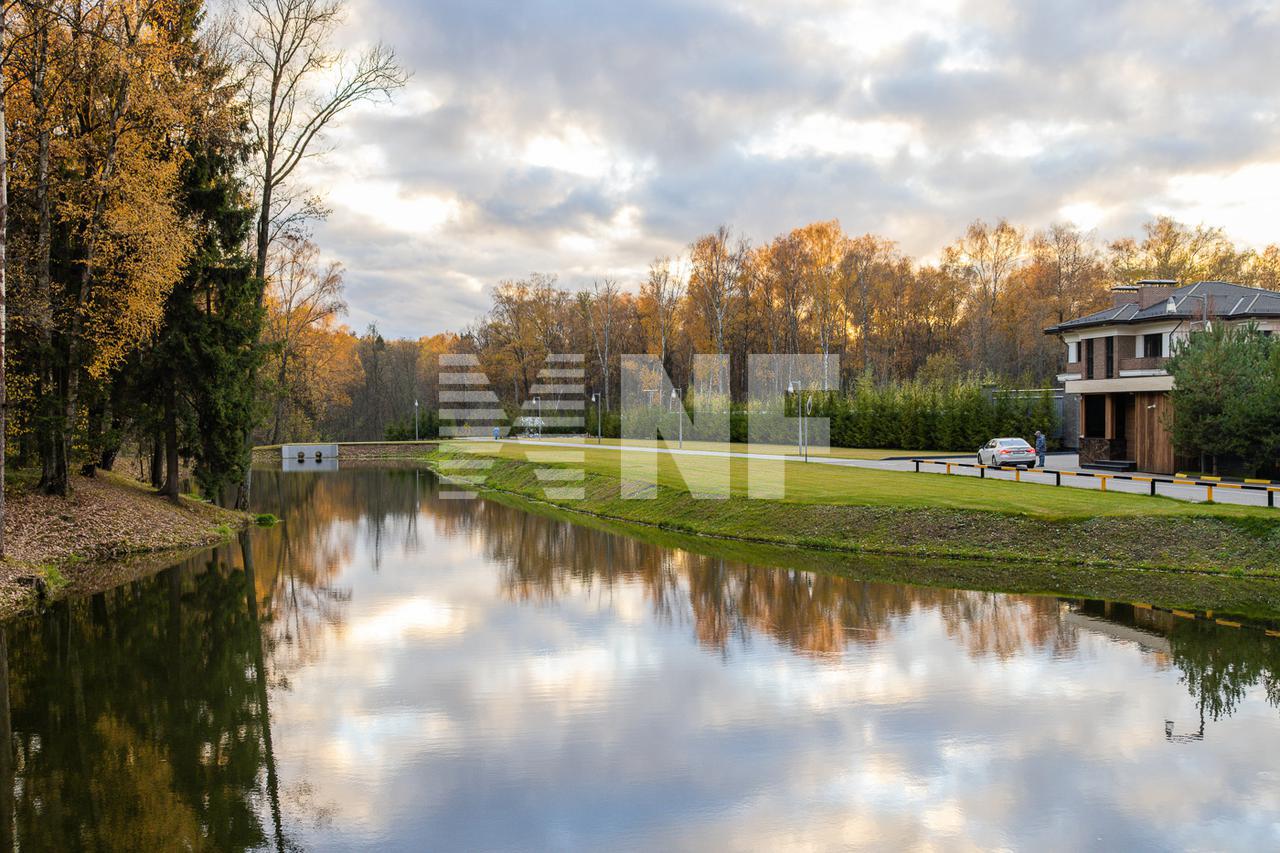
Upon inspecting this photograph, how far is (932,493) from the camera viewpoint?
23.5m

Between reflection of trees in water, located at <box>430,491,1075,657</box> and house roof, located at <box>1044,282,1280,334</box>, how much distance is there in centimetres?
2098

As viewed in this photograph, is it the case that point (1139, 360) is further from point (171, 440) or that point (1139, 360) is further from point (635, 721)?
point (171, 440)

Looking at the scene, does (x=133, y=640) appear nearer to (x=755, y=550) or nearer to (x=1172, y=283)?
(x=755, y=550)

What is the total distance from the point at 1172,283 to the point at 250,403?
3472 centimetres

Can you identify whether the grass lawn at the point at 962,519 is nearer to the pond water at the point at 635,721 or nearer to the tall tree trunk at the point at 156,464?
the pond water at the point at 635,721

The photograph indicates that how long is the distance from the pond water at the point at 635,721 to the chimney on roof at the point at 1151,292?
24909 mm

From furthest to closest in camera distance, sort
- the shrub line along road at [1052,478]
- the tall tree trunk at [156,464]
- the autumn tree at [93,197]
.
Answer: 1. the tall tree trunk at [156,464]
2. the shrub line along road at [1052,478]
3. the autumn tree at [93,197]

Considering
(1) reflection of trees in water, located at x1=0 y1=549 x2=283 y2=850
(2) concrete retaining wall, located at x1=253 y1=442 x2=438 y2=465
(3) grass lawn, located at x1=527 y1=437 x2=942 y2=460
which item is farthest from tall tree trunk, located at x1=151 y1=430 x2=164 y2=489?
(2) concrete retaining wall, located at x1=253 y1=442 x2=438 y2=465

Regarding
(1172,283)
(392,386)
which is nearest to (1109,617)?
(1172,283)

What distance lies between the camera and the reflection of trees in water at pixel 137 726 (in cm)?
691

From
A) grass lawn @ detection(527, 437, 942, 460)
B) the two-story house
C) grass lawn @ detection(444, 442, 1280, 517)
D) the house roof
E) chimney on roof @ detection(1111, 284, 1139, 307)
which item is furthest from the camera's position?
grass lawn @ detection(527, 437, 942, 460)

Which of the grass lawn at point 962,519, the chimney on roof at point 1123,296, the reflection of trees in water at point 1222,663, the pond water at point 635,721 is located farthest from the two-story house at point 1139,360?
the pond water at point 635,721

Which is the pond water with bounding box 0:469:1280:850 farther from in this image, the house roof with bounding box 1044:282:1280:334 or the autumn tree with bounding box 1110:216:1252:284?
the autumn tree with bounding box 1110:216:1252:284

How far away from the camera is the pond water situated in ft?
22.7
